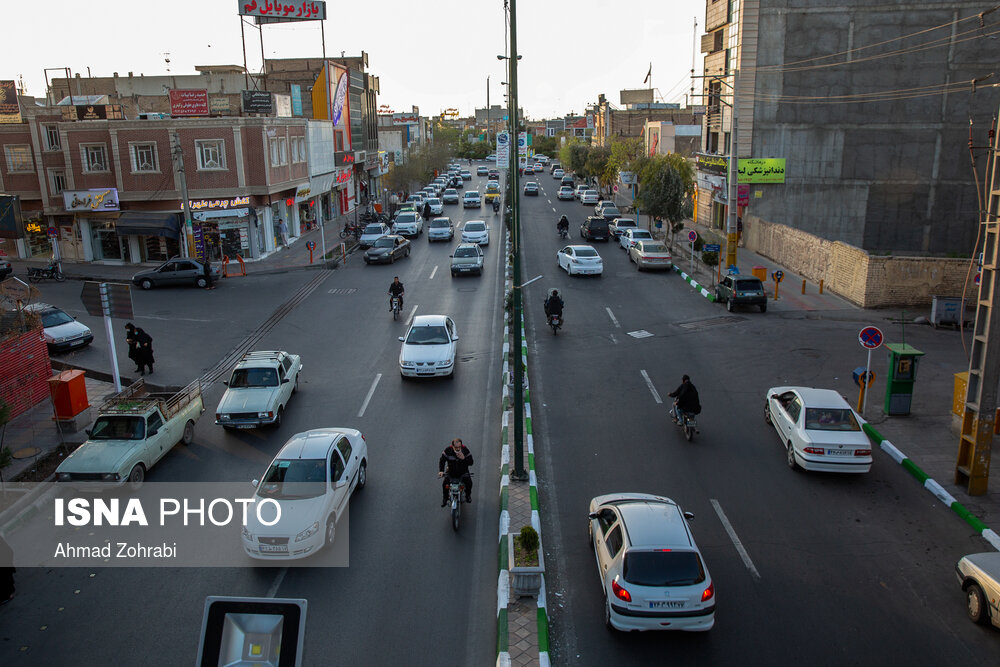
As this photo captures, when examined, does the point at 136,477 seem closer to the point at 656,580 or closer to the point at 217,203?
the point at 656,580

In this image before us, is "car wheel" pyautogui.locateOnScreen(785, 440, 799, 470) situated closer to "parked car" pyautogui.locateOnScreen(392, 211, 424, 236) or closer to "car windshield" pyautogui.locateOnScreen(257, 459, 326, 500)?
"car windshield" pyautogui.locateOnScreen(257, 459, 326, 500)

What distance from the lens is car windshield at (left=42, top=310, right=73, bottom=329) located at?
78.7 ft

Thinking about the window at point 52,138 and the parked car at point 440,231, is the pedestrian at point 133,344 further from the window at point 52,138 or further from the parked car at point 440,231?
the parked car at point 440,231

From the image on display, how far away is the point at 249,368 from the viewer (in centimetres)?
1752

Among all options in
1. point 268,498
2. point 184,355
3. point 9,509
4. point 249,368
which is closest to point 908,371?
point 268,498

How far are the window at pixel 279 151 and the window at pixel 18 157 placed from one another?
43.4ft

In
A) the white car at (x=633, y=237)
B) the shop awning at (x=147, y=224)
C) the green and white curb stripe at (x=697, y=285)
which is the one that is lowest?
the green and white curb stripe at (x=697, y=285)

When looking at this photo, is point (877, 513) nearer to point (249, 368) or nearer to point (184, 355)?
point (249, 368)

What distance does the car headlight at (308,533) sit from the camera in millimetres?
10820

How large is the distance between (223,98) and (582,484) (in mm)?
47997

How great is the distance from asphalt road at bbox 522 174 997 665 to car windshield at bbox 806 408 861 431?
98 cm

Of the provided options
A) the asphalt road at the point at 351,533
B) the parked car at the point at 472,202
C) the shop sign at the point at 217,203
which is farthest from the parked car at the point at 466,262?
the parked car at the point at 472,202

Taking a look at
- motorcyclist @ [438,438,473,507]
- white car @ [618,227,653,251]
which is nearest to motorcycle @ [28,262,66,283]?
white car @ [618,227,653,251]

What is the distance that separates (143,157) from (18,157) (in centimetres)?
860
